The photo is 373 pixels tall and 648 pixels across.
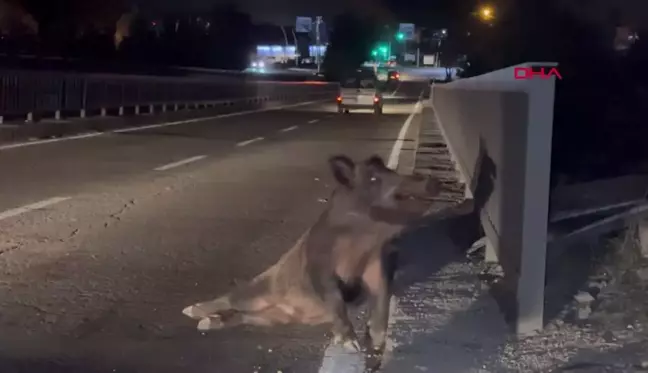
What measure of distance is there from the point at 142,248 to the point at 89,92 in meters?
22.5

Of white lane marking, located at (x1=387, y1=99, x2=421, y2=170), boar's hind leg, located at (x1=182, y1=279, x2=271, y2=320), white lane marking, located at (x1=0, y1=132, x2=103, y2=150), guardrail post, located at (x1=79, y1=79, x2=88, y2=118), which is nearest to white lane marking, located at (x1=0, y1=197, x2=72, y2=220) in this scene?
white lane marking, located at (x1=387, y1=99, x2=421, y2=170)

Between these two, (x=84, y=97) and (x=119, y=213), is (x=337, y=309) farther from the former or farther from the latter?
(x=84, y=97)

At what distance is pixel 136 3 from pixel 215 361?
73.2 meters

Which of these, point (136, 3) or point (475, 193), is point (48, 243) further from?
point (136, 3)

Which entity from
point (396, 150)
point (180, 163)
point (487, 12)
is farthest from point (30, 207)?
point (487, 12)

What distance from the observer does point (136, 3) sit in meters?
76.4

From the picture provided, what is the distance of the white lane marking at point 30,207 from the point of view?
1167cm

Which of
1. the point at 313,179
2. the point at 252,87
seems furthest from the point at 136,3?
the point at 313,179

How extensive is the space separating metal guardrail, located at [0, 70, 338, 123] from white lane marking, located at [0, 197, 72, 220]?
13.0 meters

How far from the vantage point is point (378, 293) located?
18.8 feet

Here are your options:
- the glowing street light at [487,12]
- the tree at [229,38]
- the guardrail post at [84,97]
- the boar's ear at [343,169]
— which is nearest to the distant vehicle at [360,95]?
the glowing street light at [487,12]

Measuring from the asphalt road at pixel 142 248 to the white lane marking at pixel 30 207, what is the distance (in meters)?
0.01

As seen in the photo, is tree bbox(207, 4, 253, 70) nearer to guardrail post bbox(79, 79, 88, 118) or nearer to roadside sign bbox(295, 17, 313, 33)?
roadside sign bbox(295, 17, 313, 33)

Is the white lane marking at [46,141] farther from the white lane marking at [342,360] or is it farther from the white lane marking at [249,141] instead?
the white lane marking at [342,360]
